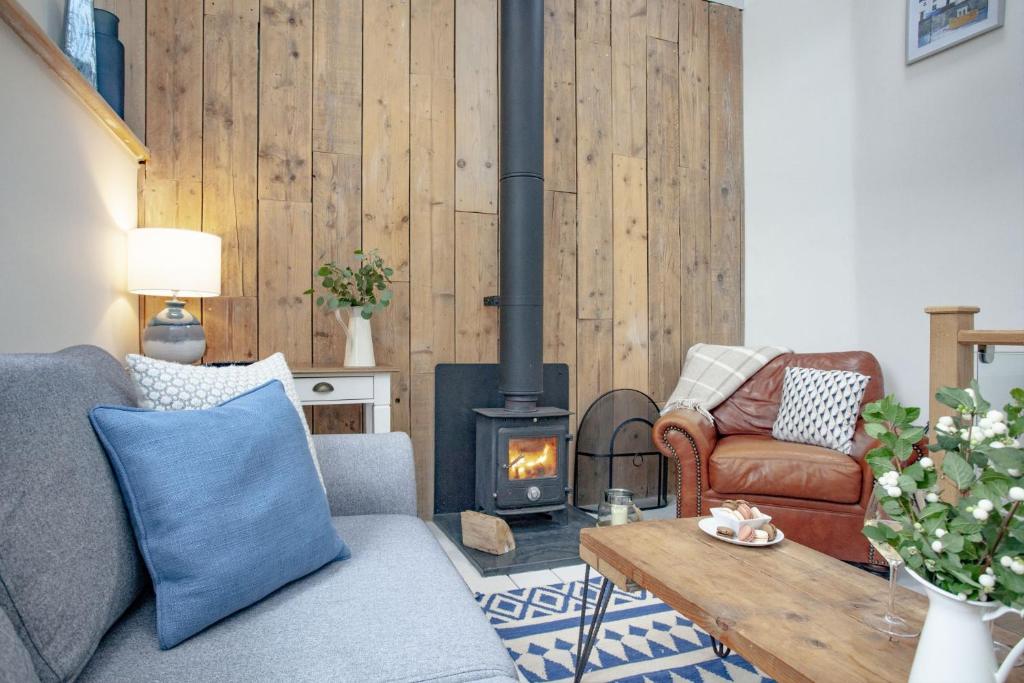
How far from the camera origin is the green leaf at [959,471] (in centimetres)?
74

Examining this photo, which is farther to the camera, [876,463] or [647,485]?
[647,485]

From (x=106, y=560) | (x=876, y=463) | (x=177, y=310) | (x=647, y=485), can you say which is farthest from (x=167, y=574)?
(x=647, y=485)

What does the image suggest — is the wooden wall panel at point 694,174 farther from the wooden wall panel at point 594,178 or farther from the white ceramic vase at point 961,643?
the white ceramic vase at point 961,643

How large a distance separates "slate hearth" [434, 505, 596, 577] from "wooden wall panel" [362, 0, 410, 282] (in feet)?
4.09

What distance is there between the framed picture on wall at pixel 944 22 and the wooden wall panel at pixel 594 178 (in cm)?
147

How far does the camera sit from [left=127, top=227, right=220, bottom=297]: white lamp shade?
220 centimetres

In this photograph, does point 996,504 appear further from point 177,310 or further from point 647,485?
point 647,485

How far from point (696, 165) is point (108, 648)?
357 cm

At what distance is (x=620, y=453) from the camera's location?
10.9 feet

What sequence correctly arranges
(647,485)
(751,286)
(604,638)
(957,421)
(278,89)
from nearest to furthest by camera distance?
1. (957,421)
2. (604,638)
3. (278,89)
4. (647,485)
5. (751,286)

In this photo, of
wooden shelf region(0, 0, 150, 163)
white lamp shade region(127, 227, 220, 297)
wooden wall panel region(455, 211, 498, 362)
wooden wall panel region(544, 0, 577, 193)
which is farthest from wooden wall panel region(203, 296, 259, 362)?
wooden wall panel region(544, 0, 577, 193)

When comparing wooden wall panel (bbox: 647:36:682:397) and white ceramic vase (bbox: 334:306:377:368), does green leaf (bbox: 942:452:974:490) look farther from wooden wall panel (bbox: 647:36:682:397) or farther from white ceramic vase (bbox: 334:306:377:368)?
wooden wall panel (bbox: 647:36:682:397)

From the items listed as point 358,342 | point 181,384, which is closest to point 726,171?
point 358,342

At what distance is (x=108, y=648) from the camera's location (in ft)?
2.93
